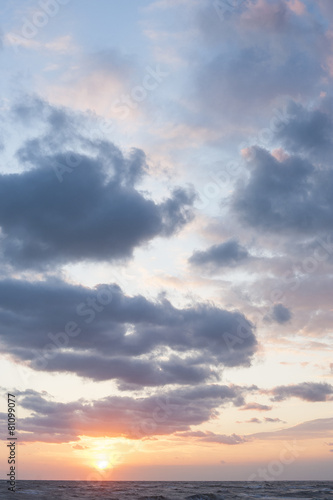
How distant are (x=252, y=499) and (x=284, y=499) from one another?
6692mm

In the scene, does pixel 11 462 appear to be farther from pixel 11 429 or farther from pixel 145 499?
pixel 145 499

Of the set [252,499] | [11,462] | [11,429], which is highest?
[11,429]

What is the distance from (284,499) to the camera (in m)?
96.2

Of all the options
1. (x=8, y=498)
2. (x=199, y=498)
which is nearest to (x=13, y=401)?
(x=8, y=498)

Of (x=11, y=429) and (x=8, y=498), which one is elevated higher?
(x=11, y=429)

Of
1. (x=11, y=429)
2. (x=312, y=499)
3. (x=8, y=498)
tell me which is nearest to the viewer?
(x=11, y=429)

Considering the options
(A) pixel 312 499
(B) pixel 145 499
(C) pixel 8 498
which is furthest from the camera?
(A) pixel 312 499

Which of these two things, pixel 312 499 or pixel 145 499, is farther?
pixel 312 499

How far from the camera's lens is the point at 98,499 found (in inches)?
3420

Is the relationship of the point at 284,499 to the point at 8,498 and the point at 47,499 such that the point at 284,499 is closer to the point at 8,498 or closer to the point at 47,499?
the point at 47,499

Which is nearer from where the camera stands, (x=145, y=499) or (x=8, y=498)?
(x=8, y=498)

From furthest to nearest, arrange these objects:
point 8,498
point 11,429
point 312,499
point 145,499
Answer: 1. point 312,499
2. point 145,499
3. point 8,498
4. point 11,429

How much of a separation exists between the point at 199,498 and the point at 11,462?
55097 mm

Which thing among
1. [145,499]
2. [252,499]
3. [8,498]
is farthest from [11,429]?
[252,499]
